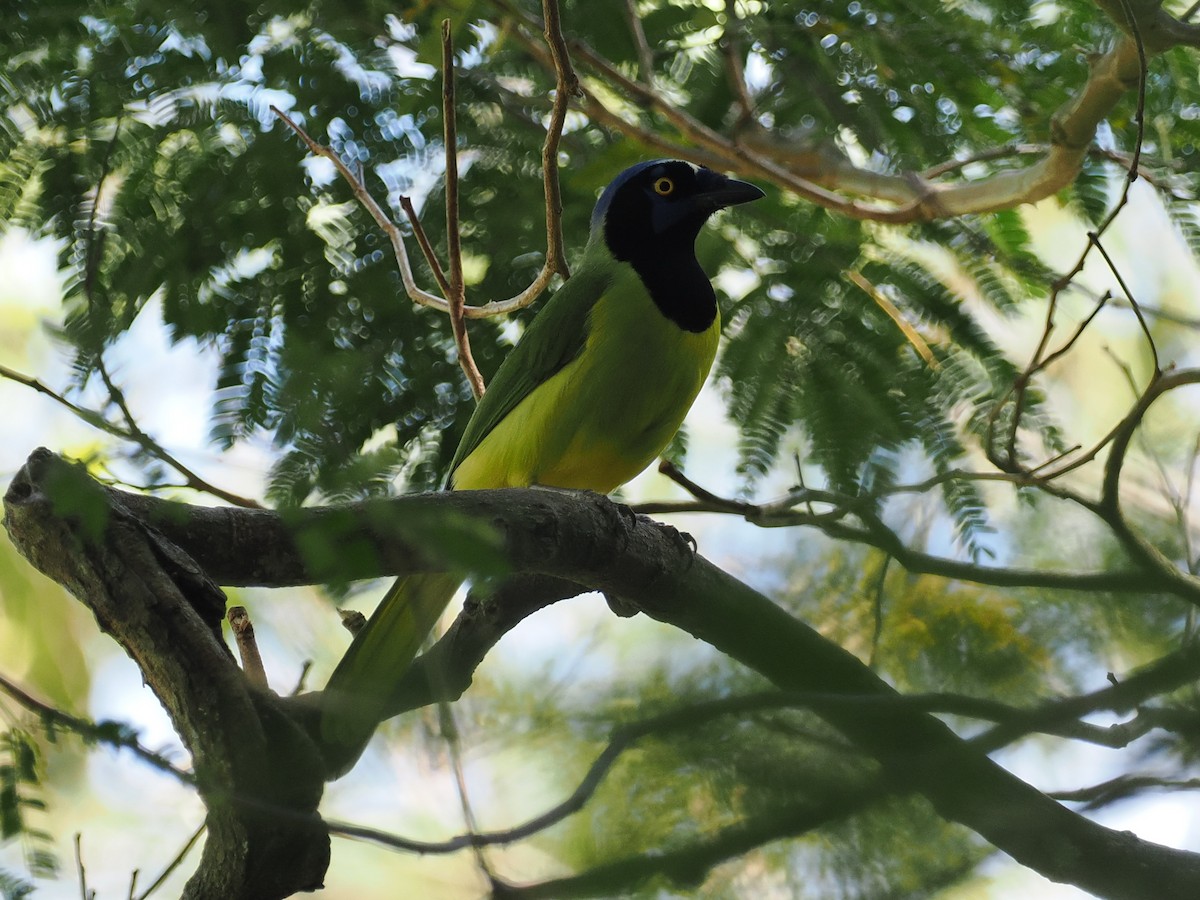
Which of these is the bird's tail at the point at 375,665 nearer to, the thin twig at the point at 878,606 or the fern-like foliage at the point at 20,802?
the fern-like foliage at the point at 20,802

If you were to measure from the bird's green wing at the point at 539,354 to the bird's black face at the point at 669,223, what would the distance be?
233 millimetres

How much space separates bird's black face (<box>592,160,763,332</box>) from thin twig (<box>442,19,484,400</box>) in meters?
0.67

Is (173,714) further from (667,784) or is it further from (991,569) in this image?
(991,569)

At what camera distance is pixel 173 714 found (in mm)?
2127

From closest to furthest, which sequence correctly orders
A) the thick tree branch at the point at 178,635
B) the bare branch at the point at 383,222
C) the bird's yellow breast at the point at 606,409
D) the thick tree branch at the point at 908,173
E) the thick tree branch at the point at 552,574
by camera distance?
the thick tree branch at the point at 552,574 → the thick tree branch at the point at 178,635 → the thick tree branch at the point at 908,173 → the bare branch at the point at 383,222 → the bird's yellow breast at the point at 606,409

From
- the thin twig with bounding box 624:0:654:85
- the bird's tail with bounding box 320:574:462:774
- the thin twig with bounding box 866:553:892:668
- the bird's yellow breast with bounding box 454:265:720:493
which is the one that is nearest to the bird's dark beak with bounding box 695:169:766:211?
the thin twig with bounding box 624:0:654:85

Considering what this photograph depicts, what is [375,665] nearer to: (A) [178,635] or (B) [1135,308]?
(A) [178,635]

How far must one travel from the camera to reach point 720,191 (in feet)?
14.4

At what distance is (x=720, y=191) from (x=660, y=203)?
0.95ft

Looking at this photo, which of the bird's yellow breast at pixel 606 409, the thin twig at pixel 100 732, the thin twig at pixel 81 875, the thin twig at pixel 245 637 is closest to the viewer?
the thin twig at pixel 100 732

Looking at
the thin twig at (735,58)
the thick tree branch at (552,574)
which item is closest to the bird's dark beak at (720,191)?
the thin twig at (735,58)

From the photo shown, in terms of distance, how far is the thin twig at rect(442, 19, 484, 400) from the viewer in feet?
9.84

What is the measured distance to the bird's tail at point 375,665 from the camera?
1.63 meters

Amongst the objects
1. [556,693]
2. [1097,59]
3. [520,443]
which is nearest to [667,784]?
[556,693]
